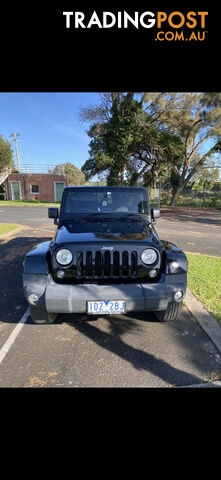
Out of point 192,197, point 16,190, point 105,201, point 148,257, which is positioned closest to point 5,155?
point 16,190

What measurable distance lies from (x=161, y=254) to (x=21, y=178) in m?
33.8

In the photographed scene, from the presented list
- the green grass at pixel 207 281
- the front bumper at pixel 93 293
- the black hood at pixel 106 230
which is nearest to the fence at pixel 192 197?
the green grass at pixel 207 281

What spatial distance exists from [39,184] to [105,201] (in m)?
30.7

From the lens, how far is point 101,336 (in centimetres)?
265

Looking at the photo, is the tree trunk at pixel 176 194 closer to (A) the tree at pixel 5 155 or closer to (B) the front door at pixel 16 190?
(B) the front door at pixel 16 190

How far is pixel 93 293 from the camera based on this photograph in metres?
2.24

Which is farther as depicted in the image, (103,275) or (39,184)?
(39,184)

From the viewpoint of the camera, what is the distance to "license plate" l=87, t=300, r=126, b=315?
2257 mm

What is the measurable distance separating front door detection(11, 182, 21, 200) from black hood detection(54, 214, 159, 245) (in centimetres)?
3278

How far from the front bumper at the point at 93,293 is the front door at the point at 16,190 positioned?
33.7 metres

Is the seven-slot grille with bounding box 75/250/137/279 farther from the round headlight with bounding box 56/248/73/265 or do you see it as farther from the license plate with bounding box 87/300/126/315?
the license plate with bounding box 87/300/126/315

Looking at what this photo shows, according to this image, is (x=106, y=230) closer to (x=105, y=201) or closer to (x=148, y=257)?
(x=148, y=257)
